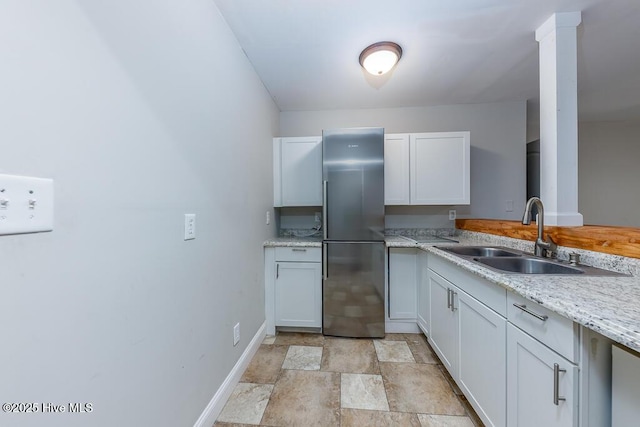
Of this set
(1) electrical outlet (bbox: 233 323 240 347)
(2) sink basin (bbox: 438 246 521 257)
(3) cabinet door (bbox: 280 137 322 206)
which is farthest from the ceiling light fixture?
(1) electrical outlet (bbox: 233 323 240 347)

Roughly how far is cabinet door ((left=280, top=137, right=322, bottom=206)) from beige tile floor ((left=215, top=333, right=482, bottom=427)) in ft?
4.62

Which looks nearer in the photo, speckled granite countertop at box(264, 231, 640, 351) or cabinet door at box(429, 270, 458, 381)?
speckled granite countertop at box(264, 231, 640, 351)

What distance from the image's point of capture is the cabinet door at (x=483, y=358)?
1123 mm

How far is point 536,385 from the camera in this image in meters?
0.93

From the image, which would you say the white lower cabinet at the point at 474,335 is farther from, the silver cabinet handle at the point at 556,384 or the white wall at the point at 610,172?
the white wall at the point at 610,172

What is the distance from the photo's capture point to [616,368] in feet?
2.36

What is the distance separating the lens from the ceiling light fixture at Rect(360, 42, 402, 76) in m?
1.75

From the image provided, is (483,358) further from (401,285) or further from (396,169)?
(396,169)

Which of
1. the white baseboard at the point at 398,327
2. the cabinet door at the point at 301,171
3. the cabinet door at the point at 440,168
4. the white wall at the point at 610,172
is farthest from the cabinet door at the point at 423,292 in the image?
the white wall at the point at 610,172

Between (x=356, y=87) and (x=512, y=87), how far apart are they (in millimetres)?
1569

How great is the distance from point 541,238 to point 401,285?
1137 mm

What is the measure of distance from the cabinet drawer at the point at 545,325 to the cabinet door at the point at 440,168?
161 cm

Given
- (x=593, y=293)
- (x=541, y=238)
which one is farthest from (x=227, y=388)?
(x=541, y=238)

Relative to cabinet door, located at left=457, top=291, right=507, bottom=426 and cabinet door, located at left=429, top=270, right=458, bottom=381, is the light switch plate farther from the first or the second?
cabinet door, located at left=429, top=270, right=458, bottom=381
